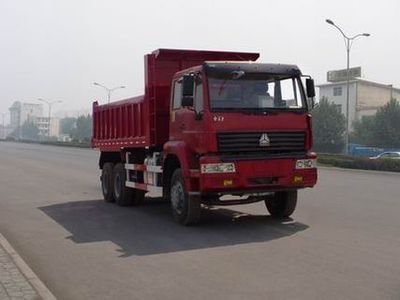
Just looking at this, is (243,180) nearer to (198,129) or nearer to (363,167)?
(198,129)

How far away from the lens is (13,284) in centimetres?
682

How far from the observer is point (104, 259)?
346 inches

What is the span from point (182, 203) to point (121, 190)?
420 cm

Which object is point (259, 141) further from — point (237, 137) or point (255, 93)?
point (255, 93)

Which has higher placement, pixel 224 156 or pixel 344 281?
pixel 224 156

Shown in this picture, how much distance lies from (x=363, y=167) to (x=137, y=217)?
2598cm

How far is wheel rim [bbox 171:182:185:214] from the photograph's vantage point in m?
11.6

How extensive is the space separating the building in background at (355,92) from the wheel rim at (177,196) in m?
115

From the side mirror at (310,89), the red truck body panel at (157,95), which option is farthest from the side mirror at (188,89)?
the side mirror at (310,89)

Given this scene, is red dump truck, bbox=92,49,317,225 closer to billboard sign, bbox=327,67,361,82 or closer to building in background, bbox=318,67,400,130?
building in background, bbox=318,67,400,130

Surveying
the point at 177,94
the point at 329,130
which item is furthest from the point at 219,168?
the point at 329,130

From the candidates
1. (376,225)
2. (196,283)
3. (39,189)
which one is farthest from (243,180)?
Result: (39,189)

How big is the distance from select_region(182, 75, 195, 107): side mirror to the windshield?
0.37 meters

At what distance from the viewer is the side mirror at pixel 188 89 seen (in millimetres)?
11141
